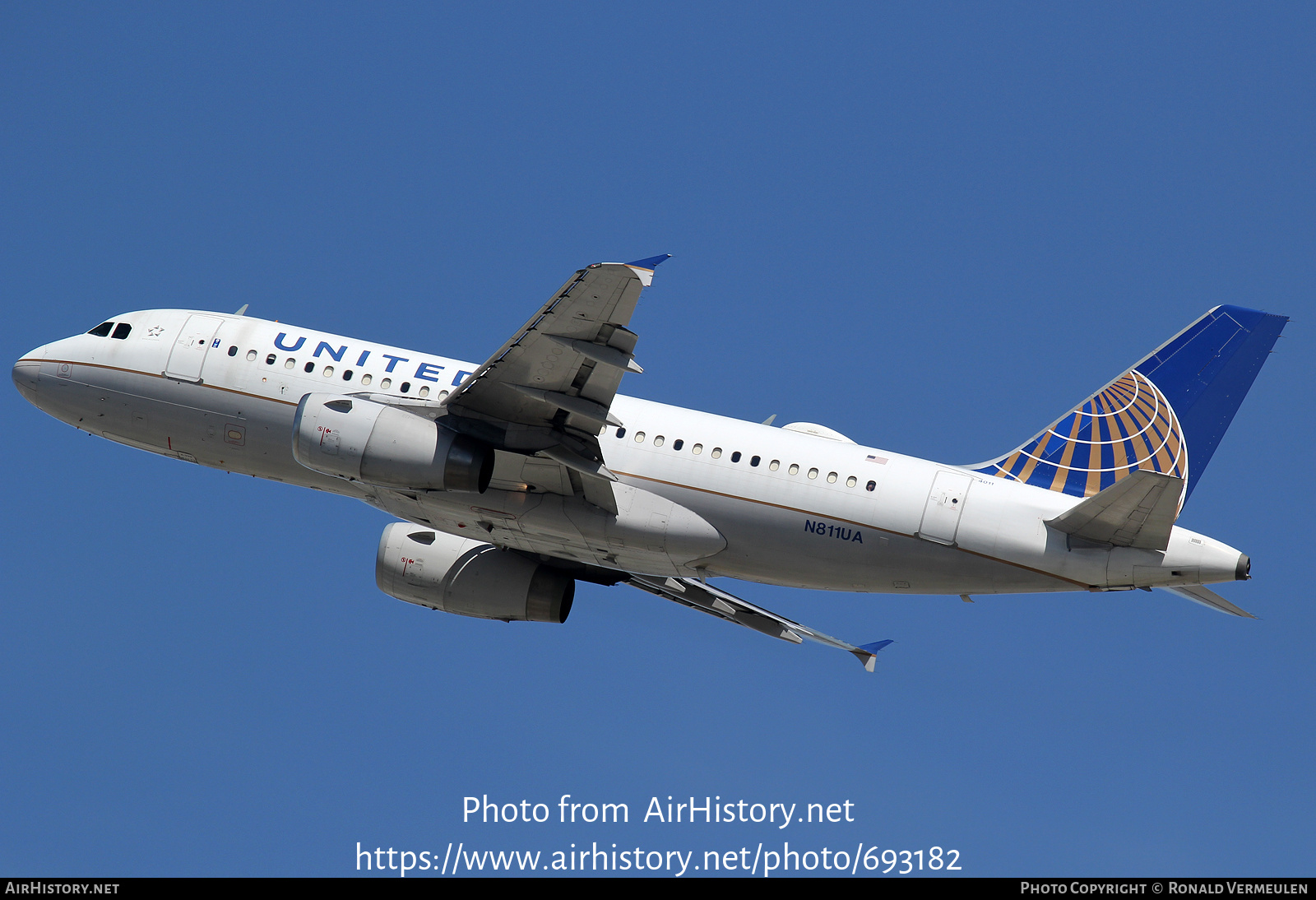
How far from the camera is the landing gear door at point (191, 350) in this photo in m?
Result: 31.0

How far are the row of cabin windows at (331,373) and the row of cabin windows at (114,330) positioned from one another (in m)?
3.22

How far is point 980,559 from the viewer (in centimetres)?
2777

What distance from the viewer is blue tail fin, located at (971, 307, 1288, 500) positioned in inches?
1186

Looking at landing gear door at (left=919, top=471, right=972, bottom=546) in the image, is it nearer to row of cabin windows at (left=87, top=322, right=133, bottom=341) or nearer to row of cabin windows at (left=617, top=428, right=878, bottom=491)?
row of cabin windows at (left=617, top=428, right=878, bottom=491)

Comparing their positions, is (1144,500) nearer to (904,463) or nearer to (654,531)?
(904,463)

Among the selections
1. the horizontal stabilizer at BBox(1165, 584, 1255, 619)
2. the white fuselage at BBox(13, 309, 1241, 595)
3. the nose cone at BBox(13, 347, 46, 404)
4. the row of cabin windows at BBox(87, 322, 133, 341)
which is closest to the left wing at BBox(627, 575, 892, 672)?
the white fuselage at BBox(13, 309, 1241, 595)

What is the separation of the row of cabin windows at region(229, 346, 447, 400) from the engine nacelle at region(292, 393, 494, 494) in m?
2.32

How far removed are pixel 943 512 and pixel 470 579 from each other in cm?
1150

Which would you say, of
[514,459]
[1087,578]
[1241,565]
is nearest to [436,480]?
[514,459]

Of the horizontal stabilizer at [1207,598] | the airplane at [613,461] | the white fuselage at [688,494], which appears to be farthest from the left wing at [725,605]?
the horizontal stabilizer at [1207,598]

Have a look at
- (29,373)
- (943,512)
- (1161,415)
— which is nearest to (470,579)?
(943,512)

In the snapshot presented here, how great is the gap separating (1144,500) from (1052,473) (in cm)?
412

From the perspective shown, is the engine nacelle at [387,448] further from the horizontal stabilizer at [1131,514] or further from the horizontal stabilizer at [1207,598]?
the horizontal stabilizer at [1207,598]

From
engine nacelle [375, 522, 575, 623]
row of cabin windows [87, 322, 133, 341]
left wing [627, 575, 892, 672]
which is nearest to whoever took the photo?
row of cabin windows [87, 322, 133, 341]
